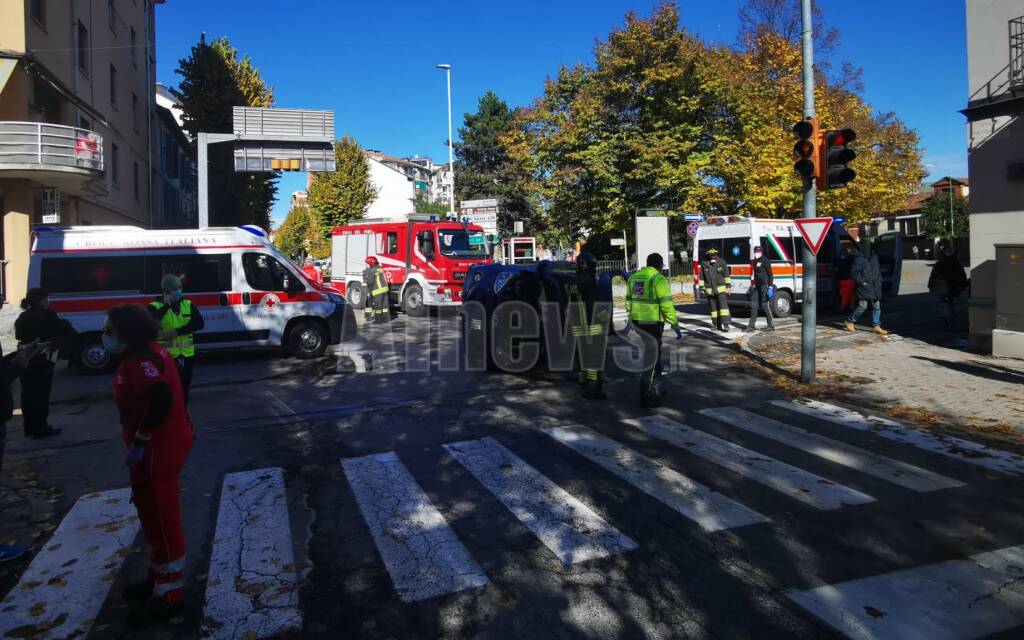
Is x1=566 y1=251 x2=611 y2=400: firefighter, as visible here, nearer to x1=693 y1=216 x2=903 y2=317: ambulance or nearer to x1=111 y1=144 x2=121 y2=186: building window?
x1=693 y1=216 x2=903 y2=317: ambulance

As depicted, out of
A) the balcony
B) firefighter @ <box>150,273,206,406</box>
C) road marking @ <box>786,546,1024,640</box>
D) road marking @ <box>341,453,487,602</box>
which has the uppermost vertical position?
the balcony

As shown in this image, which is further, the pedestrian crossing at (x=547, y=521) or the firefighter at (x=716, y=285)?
the firefighter at (x=716, y=285)

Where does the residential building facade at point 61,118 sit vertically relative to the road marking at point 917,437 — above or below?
above

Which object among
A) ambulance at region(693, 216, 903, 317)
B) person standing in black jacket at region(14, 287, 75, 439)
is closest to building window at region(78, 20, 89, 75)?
person standing in black jacket at region(14, 287, 75, 439)

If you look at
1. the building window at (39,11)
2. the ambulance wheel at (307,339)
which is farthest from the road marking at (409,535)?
the building window at (39,11)

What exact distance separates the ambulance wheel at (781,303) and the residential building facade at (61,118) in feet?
62.2

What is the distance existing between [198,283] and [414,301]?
28.5 ft

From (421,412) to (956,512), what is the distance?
5604 mm

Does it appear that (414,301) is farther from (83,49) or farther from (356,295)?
(83,49)

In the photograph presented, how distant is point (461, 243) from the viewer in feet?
67.2

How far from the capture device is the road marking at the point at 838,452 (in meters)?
5.67

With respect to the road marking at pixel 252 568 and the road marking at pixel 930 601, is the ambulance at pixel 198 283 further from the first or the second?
the road marking at pixel 930 601

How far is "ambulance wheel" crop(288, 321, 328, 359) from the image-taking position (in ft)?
42.9

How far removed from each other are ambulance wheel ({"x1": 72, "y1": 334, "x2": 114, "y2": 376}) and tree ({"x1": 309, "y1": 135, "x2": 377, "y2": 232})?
44.1 metres
